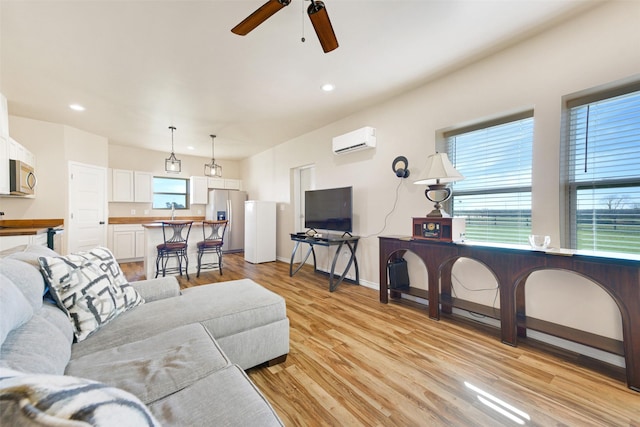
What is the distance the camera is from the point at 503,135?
8.45 feet

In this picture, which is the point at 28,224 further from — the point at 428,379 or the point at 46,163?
the point at 428,379

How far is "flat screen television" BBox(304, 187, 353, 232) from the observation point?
3.78 metres

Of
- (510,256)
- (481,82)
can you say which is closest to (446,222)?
(510,256)

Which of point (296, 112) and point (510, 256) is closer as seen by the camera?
point (510, 256)

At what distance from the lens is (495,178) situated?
8.60 feet

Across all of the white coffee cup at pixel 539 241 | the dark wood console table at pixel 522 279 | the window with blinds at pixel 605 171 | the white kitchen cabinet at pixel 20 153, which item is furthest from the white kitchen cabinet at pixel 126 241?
the window with blinds at pixel 605 171

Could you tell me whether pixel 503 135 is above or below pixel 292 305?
above

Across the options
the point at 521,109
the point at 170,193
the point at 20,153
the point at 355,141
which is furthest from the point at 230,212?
the point at 521,109

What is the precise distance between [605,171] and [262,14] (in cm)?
281

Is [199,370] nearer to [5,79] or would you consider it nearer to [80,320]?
[80,320]

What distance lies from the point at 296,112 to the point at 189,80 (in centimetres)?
149

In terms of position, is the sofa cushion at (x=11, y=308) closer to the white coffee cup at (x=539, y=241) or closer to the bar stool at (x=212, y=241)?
the white coffee cup at (x=539, y=241)

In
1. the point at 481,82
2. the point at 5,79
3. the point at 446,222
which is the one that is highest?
the point at 5,79

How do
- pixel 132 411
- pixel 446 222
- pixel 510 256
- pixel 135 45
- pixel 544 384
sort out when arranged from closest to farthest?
1. pixel 132 411
2. pixel 544 384
3. pixel 510 256
4. pixel 135 45
5. pixel 446 222
